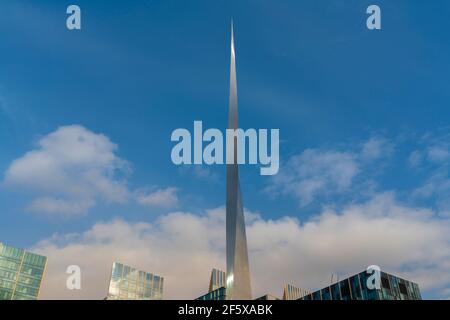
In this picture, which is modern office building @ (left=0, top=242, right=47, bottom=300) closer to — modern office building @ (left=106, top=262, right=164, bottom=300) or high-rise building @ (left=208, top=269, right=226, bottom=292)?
modern office building @ (left=106, top=262, right=164, bottom=300)

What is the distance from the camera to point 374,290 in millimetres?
78812

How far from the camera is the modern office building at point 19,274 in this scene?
478 ft

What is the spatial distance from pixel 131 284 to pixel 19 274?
45.1 m

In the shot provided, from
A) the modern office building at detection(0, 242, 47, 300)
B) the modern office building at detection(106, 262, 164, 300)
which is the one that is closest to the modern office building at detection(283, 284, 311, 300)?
the modern office building at detection(106, 262, 164, 300)

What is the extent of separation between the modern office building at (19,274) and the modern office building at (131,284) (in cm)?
3288

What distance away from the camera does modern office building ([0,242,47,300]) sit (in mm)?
145625

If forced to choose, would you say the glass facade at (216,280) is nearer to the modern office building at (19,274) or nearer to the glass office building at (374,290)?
the glass office building at (374,290)

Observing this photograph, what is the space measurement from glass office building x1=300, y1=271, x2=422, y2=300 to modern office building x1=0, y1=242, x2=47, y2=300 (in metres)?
114

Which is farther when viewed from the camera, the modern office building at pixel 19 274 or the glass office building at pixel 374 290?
the modern office building at pixel 19 274

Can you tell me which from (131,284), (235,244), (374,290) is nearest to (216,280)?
(131,284)

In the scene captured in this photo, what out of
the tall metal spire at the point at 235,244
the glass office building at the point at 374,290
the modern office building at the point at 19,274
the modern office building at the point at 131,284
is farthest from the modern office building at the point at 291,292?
the tall metal spire at the point at 235,244

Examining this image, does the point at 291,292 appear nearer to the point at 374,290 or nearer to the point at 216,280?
the point at 216,280
